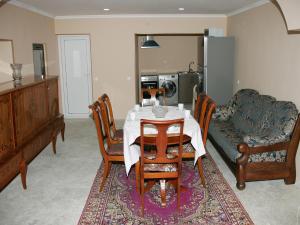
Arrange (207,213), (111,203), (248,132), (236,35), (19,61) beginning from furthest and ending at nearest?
(236,35) → (19,61) → (248,132) → (111,203) → (207,213)

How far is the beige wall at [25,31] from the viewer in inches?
196

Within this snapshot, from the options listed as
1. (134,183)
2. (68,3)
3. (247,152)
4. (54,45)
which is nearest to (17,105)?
(134,183)

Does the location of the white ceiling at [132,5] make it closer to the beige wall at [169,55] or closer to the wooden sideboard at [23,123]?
the wooden sideboard at [23,123]

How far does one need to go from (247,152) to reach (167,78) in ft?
18.9

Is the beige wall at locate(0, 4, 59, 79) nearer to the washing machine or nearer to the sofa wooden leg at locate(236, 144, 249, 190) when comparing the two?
the washing machine

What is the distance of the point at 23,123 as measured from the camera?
4102 mm

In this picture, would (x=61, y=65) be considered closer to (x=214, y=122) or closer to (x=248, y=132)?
(x=214, y=122)

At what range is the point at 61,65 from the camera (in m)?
7.87

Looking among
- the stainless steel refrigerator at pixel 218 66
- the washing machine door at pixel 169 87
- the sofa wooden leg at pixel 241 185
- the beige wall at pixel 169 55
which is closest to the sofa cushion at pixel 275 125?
the sofa wooden leg at pixel 241 185

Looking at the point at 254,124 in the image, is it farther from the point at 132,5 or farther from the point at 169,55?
the point at 169,55

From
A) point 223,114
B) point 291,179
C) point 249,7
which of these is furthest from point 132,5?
point 291,179

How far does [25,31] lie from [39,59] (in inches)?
38.3

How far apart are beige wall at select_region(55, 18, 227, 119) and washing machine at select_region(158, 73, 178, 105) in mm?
1717

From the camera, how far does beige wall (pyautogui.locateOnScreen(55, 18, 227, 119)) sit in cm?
746
